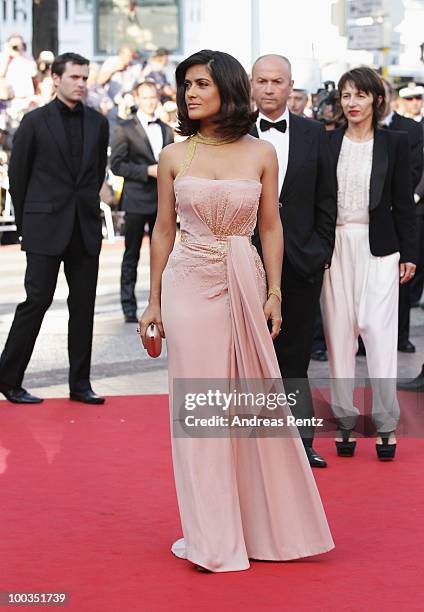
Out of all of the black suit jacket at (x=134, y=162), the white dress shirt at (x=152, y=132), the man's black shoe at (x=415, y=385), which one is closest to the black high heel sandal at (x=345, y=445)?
the man's black shoe at (x=415, y=385)

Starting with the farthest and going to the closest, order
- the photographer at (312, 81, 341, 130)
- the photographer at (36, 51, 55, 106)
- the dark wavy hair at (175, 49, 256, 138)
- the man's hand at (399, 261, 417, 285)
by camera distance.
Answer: the photographer at (36, 51, 55, 106), the photographer at (312, 81, 341, 130), the man's hand at (399, 261, 417, 285), the dark wavy hair at (175, 49, 256, 138)

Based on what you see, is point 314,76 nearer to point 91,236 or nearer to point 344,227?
point 91,236

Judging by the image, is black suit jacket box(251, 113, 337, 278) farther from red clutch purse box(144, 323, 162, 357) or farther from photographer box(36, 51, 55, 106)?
photographer box(36, 51, 55, 106)

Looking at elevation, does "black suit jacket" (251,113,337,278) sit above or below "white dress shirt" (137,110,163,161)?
above

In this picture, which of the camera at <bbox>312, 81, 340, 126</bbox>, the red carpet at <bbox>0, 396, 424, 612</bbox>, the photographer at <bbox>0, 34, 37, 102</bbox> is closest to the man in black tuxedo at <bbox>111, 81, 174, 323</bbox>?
the camera at <bbox>312, 81, 340, 126</bbox>

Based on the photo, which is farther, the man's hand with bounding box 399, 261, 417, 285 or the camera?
the camera

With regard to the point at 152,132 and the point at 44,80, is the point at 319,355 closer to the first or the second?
the point at 152,132

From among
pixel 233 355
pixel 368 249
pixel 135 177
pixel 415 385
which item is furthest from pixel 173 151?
pixel 135 177

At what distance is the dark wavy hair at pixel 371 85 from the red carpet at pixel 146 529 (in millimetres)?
1828

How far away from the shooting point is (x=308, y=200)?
6.83 metres

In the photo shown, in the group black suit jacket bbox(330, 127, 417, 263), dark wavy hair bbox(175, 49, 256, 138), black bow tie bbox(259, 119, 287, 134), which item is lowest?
black suit jacket bbox(330, 127, 417, 263)

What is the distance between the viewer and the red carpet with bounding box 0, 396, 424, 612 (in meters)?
4.92

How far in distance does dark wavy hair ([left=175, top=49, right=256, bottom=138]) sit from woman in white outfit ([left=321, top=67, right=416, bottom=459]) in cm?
191

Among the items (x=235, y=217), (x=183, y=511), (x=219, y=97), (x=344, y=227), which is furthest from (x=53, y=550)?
(x=344, y=227)
